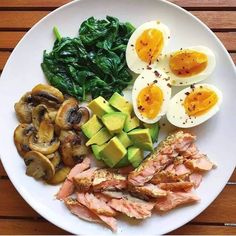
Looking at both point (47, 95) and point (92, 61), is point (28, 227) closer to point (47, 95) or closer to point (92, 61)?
point (47, 95)

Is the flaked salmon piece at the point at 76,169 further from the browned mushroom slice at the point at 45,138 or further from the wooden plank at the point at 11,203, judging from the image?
the wooden plank at the point at 11,203

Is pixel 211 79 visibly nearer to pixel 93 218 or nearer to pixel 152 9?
pixel 152 9

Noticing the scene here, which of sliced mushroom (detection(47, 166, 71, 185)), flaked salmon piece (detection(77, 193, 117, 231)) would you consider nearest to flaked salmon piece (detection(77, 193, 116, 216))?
flaked salmon piece (detection(77, 193, 117, 231))

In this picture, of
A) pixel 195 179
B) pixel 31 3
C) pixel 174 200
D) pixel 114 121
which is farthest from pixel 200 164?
pixel 31 3

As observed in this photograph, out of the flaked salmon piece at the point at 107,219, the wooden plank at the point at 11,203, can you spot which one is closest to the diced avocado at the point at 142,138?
the flaked salmon piece at the point at 107,219

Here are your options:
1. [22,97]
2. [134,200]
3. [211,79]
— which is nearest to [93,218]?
[134,200]

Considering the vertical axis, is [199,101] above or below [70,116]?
above
